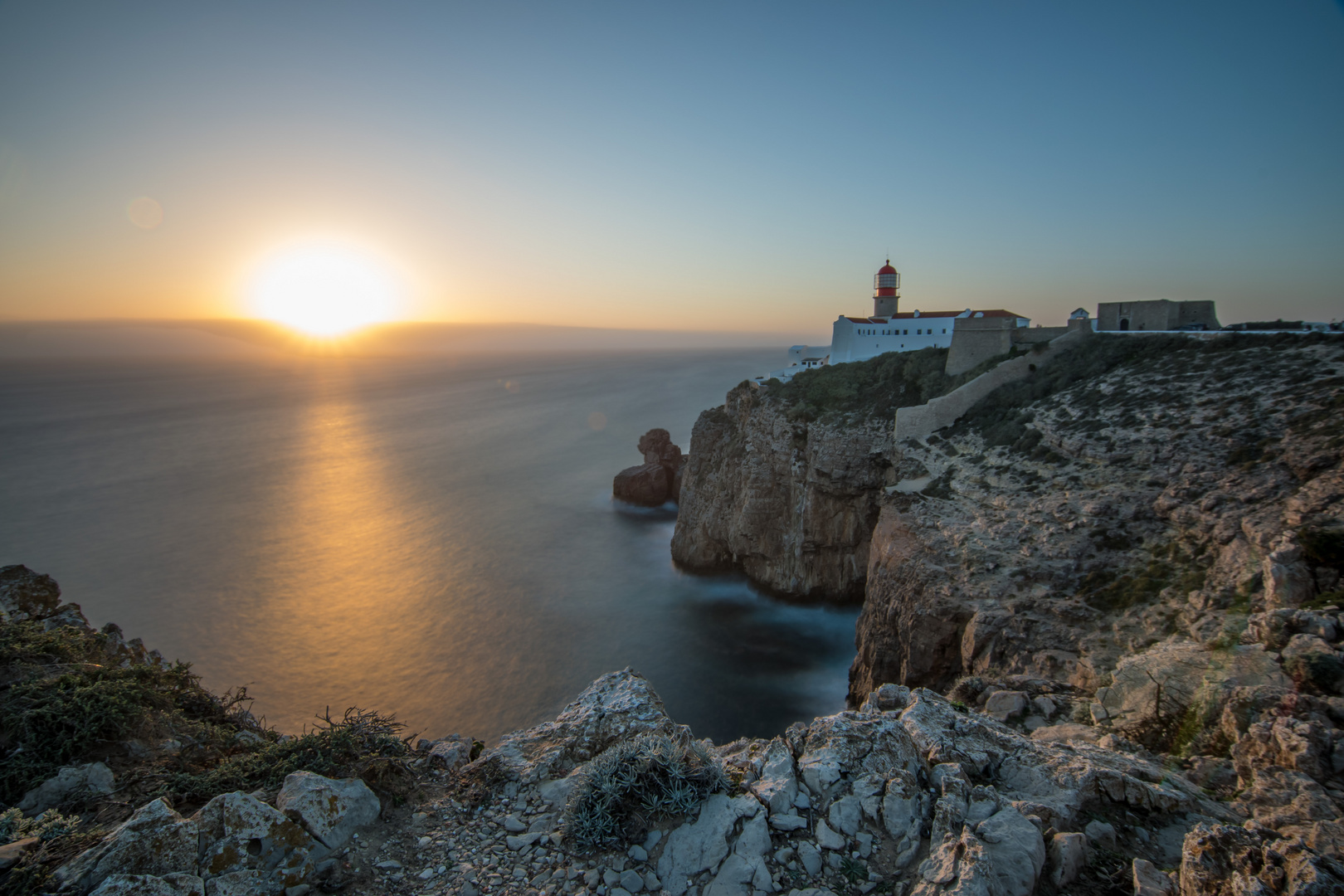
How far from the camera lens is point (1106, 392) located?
16.4 meters

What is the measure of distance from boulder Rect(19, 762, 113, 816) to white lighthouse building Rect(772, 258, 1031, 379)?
3391 centimetres

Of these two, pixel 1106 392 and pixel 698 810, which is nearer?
pixel 698 810

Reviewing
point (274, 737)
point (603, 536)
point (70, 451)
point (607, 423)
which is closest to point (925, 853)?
point (274, 737)

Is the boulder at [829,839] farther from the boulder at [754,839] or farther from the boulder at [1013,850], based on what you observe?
the boulder at [1013,850]

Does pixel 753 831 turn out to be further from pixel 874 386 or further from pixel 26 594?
pixel 874 386

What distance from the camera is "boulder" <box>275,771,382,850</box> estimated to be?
3914mm

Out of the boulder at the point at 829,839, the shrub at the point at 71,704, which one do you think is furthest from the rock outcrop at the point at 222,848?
the boulder at the point at 829,839

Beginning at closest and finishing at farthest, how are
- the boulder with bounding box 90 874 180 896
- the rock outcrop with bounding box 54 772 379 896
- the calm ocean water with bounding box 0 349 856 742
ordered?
1. the boulder with bounding box 90 874 180 896
2. the rock outcrop with bounding box 54 772 379 896
3. the calm ocean water with bounding box 0 349 856 742

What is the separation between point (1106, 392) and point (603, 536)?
2491 centimetres

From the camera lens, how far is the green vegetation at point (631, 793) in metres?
4.08

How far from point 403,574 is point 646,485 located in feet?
51.6

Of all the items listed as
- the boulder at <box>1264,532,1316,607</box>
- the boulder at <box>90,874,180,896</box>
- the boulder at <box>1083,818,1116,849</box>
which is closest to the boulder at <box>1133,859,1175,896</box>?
the boulder at <box>1083,818,1116,849</box>

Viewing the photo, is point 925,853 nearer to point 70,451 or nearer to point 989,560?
point 989,560

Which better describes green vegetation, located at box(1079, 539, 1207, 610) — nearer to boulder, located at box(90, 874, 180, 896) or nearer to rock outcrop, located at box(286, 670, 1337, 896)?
rock outcrop, located at box(286, 670, 1337, 896)
